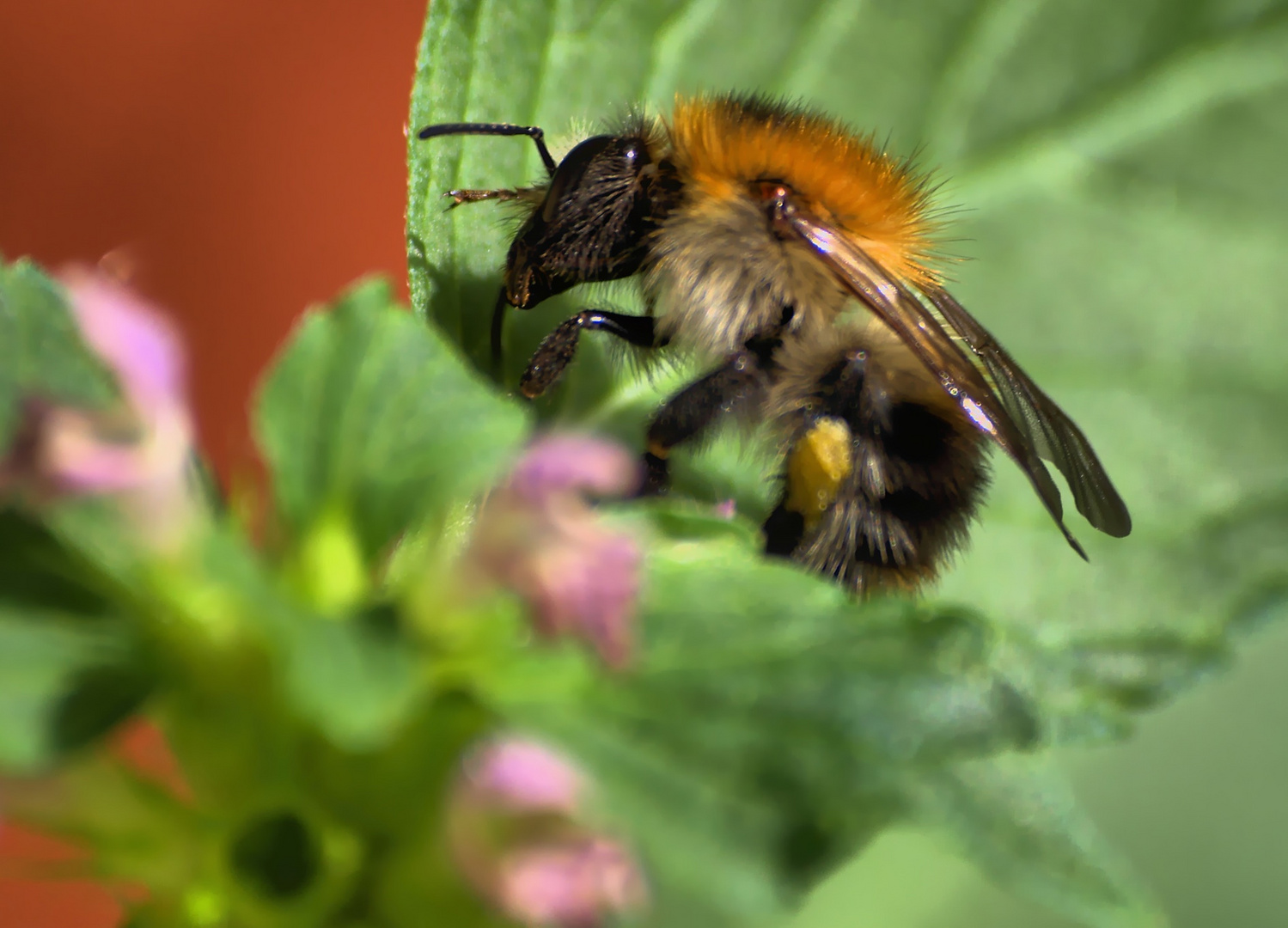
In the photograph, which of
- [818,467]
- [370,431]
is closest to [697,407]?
[818,467]

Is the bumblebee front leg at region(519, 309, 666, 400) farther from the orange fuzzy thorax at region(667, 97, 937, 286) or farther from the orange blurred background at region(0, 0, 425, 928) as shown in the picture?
the orange blurred background at region(0, 0, 425, 928)

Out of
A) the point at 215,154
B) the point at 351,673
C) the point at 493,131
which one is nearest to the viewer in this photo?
the point at 351,673

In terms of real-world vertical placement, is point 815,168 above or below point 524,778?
above

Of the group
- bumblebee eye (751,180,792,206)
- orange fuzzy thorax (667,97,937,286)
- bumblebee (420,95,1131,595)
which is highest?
orange fuzzy thorax (667,97,937,286)

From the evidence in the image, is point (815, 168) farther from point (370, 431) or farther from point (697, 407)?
point (370, 431)

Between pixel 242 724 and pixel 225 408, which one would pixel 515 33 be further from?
pixel 225 408

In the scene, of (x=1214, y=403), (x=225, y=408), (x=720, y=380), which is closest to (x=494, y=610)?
(x=720, y=380)

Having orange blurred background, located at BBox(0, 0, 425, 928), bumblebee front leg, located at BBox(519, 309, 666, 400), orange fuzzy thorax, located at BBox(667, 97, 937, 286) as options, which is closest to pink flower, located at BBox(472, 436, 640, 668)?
bumblebee front leg, located at BBox(519, 309, 666, 400)
